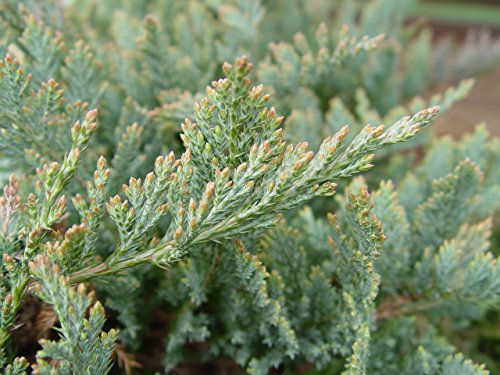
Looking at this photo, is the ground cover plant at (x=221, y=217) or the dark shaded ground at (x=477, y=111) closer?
the ground cover plant at (x=221, y=217)

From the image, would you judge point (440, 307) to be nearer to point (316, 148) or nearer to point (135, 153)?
point (316, 148)

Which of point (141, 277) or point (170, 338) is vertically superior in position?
point (141, 277)

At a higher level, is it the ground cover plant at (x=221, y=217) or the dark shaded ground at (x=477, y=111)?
the dark shaded ground at (x=477, y=111)

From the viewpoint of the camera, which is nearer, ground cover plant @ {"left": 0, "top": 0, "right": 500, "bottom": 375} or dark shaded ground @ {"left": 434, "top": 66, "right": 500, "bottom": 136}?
ground cover plant @ {"left": 0, "top": 0, "right": 500, "bottom": 375}

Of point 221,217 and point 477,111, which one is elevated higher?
point 477,111

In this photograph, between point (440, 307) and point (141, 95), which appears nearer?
point (440, 307)

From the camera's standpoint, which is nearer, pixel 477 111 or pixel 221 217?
pixel 221 217

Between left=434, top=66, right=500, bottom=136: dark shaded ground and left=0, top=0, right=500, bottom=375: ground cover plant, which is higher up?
left=434, top=66, right=500, bottom=136: dark shaded ground

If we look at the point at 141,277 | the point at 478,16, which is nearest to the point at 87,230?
the point at 141,277
